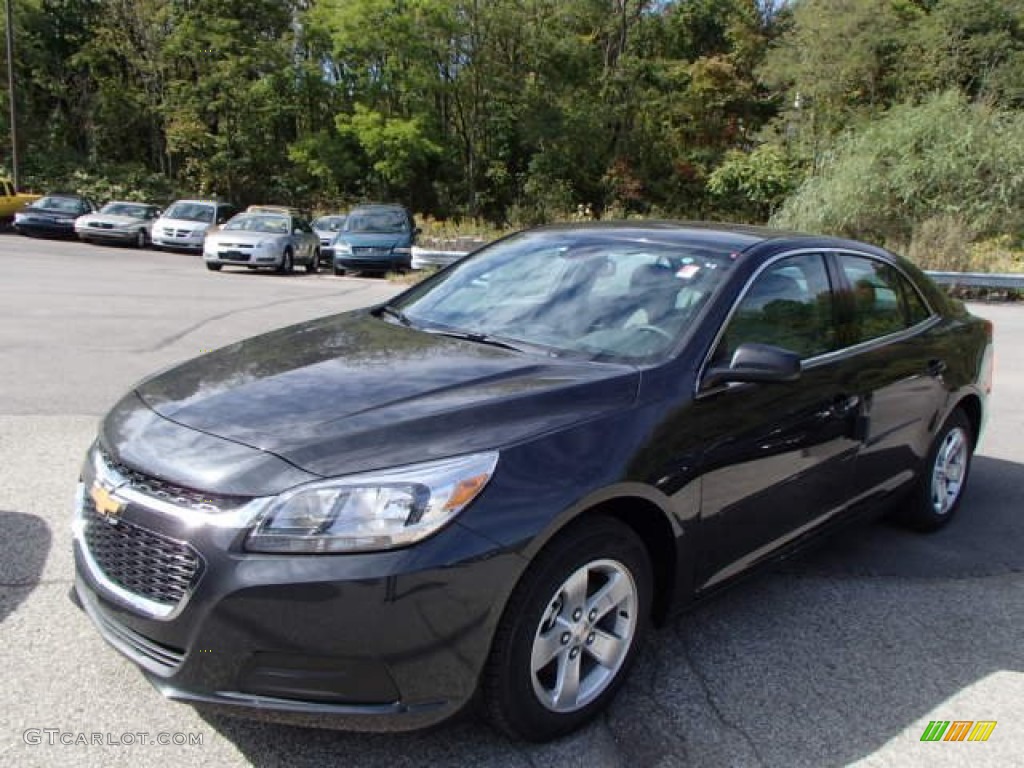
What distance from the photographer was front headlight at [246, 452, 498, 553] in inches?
93.2

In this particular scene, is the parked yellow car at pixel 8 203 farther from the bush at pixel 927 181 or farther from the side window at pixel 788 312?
the side window at pixel 788 312

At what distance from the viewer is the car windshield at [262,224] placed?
2023 cm

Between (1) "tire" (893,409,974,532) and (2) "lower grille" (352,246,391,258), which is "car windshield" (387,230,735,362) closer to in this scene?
(1) "tire" (893,409,974,532)

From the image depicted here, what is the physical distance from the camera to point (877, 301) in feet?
14.2

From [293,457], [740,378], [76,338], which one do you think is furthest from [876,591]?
[76,338]

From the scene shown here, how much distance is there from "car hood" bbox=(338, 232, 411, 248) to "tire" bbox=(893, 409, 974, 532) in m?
16.4

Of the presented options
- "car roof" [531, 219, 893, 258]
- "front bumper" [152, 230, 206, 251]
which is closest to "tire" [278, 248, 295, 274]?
"front bumper" [152, 230, 206, 251]

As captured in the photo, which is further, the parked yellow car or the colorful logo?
the parked yellow car

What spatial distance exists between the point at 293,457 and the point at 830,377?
240 cm

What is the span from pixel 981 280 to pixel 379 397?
16.9 m

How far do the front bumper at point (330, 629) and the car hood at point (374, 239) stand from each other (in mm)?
18077

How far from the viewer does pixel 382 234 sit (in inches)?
805

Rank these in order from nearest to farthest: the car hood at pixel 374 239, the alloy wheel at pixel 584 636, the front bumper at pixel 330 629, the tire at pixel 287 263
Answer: the front bumper at pixel 330 629, the alloy wheel at pixel 584 636, the tire at pixel 287 263, the car hood at pixel 374 239

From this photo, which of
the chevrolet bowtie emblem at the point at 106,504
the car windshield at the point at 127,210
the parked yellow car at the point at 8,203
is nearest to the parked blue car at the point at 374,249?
the car windshield at the point at 127,210
